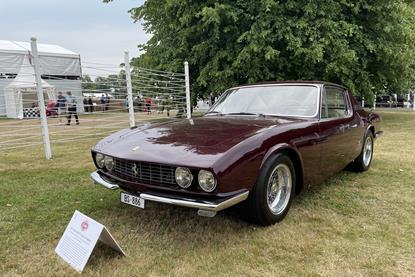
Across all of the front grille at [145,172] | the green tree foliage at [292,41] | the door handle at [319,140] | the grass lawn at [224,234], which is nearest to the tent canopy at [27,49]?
the green tree foliage at [292,41]

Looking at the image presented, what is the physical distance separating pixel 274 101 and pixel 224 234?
1888 millimetres

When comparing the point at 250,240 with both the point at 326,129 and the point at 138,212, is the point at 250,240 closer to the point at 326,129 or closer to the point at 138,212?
the point at 138,212

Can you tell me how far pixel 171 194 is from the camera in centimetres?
305

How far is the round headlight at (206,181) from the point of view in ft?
9.39

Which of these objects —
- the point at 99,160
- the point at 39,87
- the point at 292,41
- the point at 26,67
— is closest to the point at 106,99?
the point at 39,87

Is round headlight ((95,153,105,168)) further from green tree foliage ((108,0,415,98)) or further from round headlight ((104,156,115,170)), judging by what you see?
green tree foliage ((108,0,415,98))

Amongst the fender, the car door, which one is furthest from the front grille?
the car door

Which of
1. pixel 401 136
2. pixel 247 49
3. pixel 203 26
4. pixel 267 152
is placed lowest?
pixel 401 136

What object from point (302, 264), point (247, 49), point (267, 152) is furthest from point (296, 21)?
point (302, 264)

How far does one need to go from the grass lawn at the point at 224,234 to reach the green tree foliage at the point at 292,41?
7.17 metres

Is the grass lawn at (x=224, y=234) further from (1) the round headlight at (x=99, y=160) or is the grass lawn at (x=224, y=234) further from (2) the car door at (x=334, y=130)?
(1) the round headlight at (x=99, y=160)

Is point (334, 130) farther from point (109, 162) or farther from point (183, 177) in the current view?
point (109, 162)

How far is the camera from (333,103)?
474 centimetres

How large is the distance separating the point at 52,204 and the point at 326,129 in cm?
342
